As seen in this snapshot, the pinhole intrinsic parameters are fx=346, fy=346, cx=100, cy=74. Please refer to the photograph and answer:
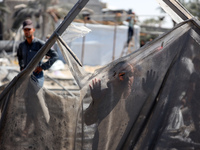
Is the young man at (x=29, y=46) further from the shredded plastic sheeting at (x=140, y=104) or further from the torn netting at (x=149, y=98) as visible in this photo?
the torn netting at (x=149, y=98)

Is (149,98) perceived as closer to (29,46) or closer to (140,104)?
(140,104)

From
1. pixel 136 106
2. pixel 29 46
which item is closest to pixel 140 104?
pixel 136 106

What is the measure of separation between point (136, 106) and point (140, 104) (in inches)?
1.6

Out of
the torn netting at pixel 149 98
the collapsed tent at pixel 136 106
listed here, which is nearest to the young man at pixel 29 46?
the collapsed tent at pixel 136 106

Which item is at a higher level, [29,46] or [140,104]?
[29,46]

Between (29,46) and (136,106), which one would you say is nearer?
(136,106)

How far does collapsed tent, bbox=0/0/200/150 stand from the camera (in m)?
2.96

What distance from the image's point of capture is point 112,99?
315 cm

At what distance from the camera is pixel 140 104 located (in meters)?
3.06

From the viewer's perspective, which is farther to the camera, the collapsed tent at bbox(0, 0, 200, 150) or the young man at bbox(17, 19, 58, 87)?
the young man at bbox(17, 19, 58, 87)

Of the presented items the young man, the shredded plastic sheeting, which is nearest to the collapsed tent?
the shredded plastic sheeting

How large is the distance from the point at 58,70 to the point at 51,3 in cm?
1606

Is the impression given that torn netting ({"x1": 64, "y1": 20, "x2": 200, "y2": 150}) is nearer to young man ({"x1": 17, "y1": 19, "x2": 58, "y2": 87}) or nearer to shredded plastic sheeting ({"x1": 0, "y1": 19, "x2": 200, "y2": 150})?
shredded plastic sheeting ({"x1": 0, "y1": 19, "x2": 200, "y2": 150})

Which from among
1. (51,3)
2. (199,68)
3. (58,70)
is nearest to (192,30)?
(199,68)
